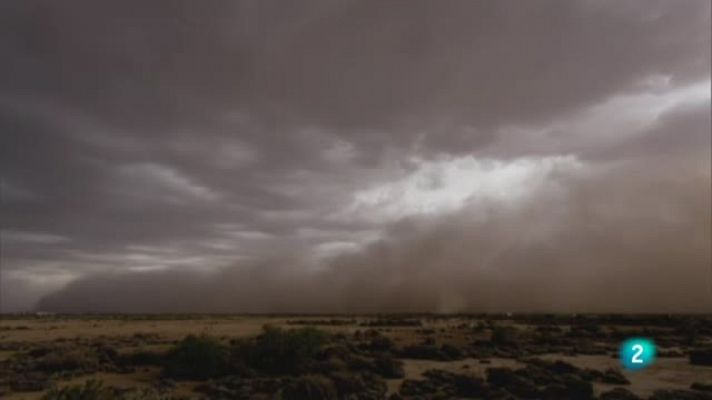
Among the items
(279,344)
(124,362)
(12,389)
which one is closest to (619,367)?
(279,344)

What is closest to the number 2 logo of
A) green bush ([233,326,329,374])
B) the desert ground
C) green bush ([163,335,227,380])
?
the desert ground

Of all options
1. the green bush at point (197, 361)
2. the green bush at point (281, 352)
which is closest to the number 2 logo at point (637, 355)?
the green bush at point (281, 352)

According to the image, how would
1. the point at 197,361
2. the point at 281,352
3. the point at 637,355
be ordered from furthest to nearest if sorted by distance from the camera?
the point at 637,355, the point at 281,352, the point at 197,361

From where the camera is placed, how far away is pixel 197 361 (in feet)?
144

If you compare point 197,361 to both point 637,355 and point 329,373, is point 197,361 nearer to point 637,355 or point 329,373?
point 329,373

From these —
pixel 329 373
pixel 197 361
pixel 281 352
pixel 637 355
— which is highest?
pixel 281 352

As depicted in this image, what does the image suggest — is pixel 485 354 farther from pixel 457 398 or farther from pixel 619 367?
pixel 457 398

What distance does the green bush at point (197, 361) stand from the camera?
42906 millimetres

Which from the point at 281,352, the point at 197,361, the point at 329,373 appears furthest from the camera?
the point at 281,352

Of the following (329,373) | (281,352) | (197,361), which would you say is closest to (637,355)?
(329,373)

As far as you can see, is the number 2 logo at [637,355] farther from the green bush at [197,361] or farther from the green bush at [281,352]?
the green bush at [197,361]

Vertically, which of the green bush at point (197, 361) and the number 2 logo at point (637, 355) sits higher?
the green bush at point (197, 361)

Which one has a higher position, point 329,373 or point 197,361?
point 197,361

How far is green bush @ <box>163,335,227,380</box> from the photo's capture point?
4291 cm
